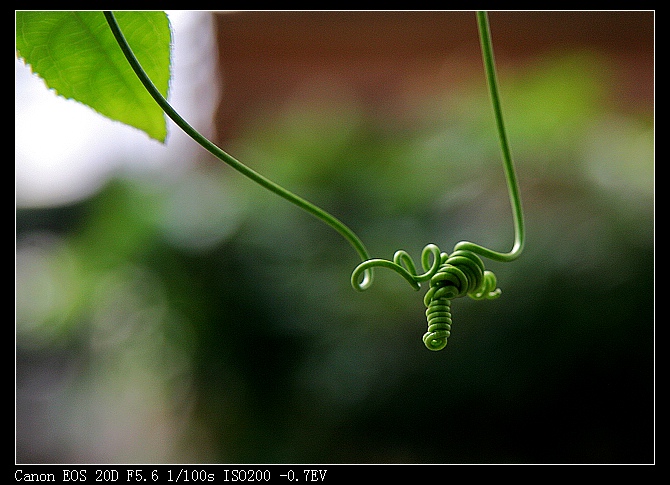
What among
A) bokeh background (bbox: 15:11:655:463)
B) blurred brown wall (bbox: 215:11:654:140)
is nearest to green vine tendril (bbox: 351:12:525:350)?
bokeh background (bbox: 15:11:655:463)

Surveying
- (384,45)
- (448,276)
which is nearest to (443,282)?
(448,276)

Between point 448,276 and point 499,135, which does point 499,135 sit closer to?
point 499,135

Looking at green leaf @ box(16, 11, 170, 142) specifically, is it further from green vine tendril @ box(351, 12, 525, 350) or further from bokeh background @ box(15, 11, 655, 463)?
bokeh background @ box(15, 11, 655, 463)

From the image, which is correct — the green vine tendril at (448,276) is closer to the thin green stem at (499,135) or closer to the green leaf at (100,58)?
the thin green stem at (499,135)

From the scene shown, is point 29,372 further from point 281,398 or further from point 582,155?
point 582,155

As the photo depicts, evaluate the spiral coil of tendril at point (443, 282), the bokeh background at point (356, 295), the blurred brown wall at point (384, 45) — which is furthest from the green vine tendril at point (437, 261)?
the blurred brown wall at point (384, 45)
